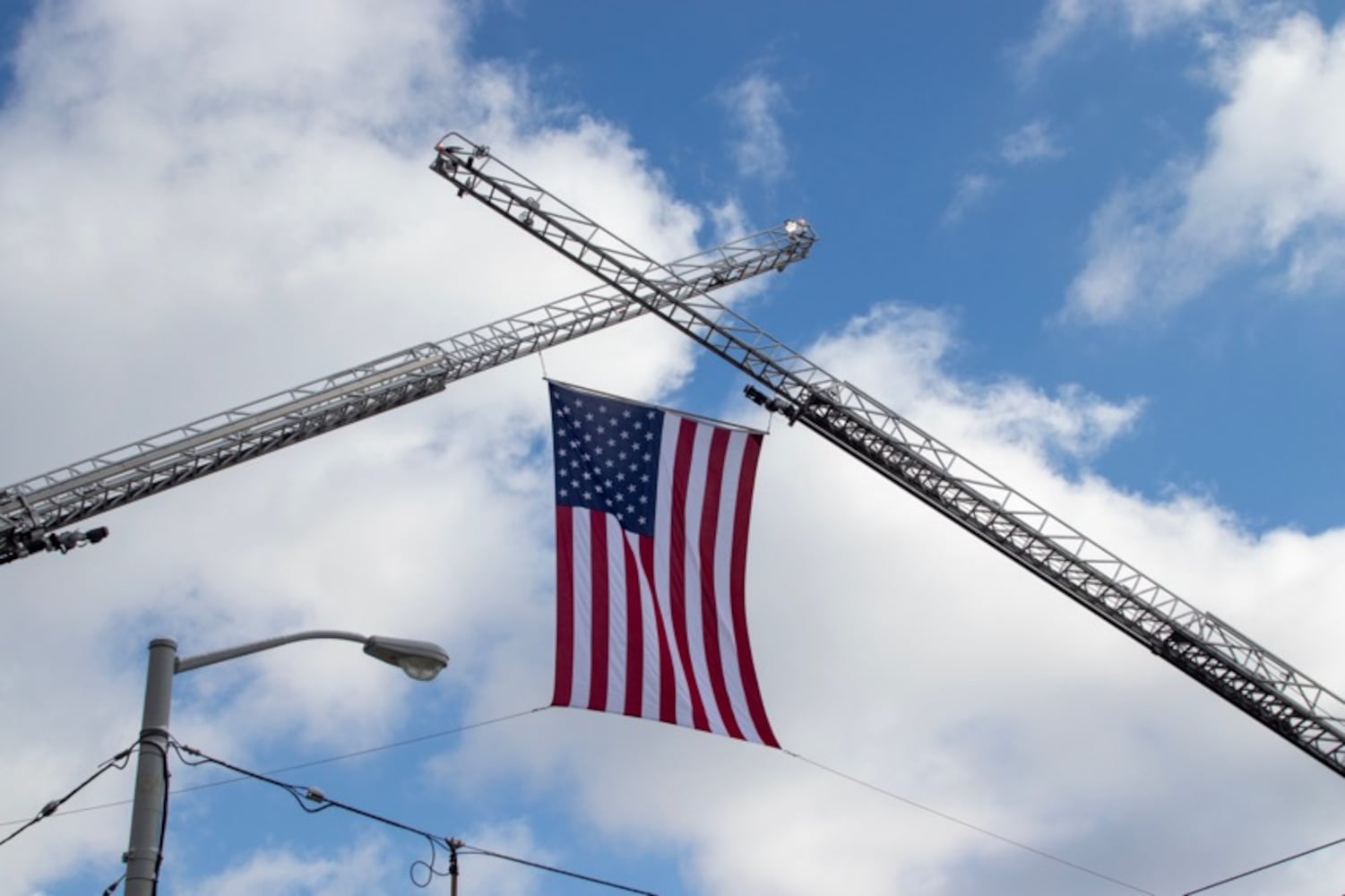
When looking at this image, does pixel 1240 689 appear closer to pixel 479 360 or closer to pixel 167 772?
pixel 479 360

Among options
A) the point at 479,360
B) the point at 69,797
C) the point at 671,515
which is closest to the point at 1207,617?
the point at 479,360

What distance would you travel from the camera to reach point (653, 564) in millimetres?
26719

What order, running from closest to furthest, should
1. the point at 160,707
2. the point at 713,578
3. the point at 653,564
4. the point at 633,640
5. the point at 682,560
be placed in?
the point at 160,707 < the point at 633,640 < the point at 653,564 < the point at 682,560 < the point at 713,578

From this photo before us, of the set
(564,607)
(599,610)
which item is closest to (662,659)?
(599,610)

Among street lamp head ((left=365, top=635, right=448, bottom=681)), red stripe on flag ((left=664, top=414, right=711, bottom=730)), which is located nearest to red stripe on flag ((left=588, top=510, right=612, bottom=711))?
red stripe on flag ((left=664, top=414, right=711, bottom=730))

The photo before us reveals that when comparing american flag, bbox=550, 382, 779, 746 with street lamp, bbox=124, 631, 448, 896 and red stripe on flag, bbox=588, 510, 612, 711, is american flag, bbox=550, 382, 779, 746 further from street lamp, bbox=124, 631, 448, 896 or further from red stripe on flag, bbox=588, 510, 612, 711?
street lamp, bbox=124, 631, 448, 896

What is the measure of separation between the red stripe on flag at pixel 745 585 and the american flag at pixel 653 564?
0.9 inches

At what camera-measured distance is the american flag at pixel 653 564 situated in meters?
25.0

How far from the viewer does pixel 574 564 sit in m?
26.0

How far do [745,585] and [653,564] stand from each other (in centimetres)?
178

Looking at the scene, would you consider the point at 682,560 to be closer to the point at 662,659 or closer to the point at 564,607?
the point at 662,659

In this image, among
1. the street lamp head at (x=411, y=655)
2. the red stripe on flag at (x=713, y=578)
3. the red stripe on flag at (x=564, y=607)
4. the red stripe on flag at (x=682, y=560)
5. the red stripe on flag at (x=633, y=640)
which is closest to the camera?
the street lamp head at (x=411, y=655)

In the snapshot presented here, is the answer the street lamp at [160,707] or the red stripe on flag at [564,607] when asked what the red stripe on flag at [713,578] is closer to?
the red stripe on flag at [564,607]

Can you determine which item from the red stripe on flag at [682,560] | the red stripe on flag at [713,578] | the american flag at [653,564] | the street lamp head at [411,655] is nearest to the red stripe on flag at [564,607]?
the american flag at [653,564]
